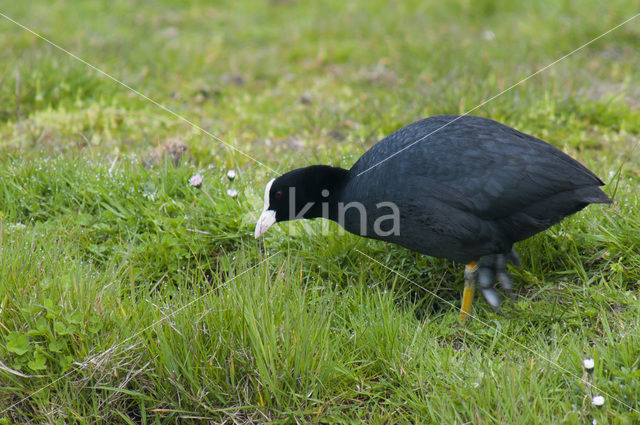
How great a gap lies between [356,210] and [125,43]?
17.2ft

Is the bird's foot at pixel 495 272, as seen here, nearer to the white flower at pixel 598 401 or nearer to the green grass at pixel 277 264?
the green grass at pixel 277 264

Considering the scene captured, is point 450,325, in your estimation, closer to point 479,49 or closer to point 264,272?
point 264,272

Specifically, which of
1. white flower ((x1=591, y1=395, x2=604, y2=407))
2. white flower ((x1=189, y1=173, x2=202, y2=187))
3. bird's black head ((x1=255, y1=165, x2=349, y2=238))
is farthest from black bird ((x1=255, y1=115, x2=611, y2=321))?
white flower ((x1=591, y1=395, x2=604, y2=407))

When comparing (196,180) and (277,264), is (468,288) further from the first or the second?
(196,180)

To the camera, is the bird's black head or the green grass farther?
the bird's black head

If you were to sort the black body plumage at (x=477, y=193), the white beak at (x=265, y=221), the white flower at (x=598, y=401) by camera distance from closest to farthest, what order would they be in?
the white flower at (x=598, y=401) → the black body plumage at (x=477, y=193) → the white beak at (x=265, y=221)

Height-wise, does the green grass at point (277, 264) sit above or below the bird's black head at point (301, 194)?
below

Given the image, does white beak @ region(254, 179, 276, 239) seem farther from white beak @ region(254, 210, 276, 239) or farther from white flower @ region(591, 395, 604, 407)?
white flower @ region(591, 395, 604, 407)

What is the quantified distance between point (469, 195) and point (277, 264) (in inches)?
45.8

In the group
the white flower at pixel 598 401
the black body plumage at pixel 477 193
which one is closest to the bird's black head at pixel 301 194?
the black body plumage at pixel 477 193

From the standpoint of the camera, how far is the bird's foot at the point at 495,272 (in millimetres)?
3588

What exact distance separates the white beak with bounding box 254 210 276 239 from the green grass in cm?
16

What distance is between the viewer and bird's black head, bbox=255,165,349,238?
3.67m

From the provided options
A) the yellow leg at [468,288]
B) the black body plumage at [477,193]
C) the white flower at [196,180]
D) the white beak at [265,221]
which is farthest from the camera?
the white flower at [196,180]
